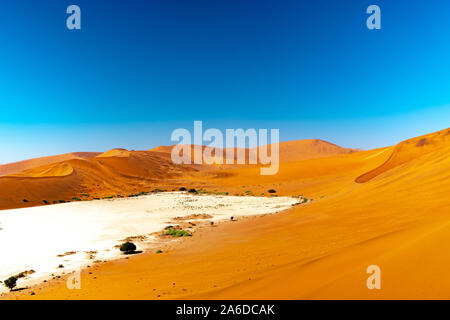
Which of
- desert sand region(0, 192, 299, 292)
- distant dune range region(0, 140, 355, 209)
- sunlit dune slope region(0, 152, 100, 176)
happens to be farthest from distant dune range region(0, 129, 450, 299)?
sunlit dune slope region(0, 152, 100, 176)

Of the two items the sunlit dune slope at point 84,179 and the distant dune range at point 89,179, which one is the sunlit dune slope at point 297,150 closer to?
the distant dune range at point 89,179

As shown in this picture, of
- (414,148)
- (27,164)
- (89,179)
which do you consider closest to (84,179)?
(89,179)

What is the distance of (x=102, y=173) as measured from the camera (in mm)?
51469

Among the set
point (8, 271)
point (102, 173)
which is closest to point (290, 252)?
point (8, 271)

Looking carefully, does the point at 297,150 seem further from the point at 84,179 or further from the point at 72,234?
the point at 72,234

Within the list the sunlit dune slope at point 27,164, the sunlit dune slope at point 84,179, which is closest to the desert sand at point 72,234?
the sunlit dune slope at point 84,179

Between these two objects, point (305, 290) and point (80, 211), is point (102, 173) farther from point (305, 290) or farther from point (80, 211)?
point (305, 290)

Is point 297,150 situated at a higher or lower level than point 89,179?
higher

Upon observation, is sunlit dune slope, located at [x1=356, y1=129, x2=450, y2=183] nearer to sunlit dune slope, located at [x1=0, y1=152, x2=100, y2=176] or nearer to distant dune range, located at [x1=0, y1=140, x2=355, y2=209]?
distant dune range, located at [x1=0, y1=140, x2=355, y2=209]

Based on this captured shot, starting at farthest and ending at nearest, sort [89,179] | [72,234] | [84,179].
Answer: [89,179] → [84,179] → [72,234]

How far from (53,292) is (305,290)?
656cm

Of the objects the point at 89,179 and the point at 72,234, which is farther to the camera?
the point at 89,179

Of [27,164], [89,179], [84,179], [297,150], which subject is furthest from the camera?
[297,150]
